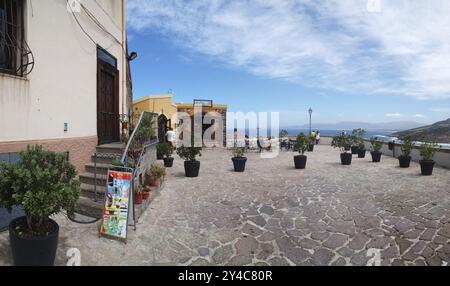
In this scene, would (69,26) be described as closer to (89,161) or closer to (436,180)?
(89,161)

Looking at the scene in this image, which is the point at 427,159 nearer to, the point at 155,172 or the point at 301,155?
the point at 301,155

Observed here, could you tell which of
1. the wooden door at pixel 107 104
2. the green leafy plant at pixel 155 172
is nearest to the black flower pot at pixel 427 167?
the green leafy plant at pixel 155 172

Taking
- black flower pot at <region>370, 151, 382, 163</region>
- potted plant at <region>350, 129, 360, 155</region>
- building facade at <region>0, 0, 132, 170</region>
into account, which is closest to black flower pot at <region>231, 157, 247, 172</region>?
building facade at <region>0, 0, 132, 170</region>

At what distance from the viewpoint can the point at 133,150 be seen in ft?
22.1

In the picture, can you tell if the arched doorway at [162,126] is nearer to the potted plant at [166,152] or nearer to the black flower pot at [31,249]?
the potted plant at [166,152]

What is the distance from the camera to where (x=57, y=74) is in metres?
6.03

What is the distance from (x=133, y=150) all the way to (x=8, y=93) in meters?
2.55

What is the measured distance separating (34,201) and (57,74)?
135 inches

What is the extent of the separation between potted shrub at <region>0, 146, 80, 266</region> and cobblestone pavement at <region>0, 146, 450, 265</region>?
0.48 metres

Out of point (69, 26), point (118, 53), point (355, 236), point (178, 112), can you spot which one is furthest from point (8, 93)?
point (178, 112)

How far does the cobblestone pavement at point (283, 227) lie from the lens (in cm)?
453

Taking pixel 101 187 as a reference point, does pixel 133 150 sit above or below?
above

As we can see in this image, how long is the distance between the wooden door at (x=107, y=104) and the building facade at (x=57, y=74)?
0.09 ft
